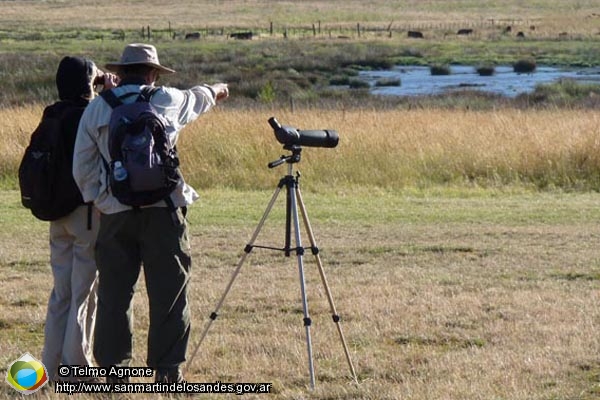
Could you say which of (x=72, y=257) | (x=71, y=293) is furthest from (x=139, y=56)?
(x=71, y=293)

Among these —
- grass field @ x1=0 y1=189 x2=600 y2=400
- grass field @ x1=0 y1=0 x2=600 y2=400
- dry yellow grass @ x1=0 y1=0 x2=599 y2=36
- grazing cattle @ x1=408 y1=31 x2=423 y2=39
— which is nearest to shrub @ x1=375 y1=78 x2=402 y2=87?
grass field @ x1=0 y1=0 x2=600 y2=400

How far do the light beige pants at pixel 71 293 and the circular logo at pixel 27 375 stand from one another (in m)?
0.06

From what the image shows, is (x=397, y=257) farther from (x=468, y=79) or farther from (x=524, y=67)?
(x=524, y=67)

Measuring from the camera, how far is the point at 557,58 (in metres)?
54.8

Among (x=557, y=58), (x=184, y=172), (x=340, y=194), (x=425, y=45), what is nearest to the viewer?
(x=340, y=194)

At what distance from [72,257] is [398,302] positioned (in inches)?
111

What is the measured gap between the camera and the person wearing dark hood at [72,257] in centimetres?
593

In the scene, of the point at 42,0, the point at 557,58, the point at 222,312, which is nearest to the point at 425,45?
the point at 557,58

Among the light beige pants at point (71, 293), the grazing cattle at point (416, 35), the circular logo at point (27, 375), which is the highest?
the light beige pants at point (71, 293)

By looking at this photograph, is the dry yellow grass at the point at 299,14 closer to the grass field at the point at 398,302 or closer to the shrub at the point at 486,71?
the shrub at the point at 486,71

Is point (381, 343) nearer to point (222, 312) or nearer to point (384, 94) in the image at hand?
point (222, 312)

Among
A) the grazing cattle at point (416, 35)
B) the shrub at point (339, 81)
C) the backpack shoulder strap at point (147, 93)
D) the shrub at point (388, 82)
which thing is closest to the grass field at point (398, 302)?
the backpack shoulder strap at point (147, 93)

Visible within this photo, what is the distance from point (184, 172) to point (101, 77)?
10575 millimetres

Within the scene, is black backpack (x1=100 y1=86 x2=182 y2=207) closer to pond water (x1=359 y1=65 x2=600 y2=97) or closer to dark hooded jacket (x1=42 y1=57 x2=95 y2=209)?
dark hooded jacket (x1=42 y1=57 x2=95 y2=209)
